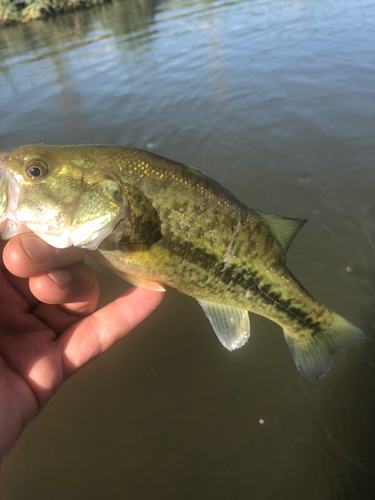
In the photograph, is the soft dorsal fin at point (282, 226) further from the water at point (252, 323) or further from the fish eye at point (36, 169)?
the water at point (252, 323)

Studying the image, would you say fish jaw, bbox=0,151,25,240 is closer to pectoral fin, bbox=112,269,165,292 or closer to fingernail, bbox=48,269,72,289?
fingernail, bbox=48,269,72,289

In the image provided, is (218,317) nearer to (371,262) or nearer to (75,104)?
(371,262)

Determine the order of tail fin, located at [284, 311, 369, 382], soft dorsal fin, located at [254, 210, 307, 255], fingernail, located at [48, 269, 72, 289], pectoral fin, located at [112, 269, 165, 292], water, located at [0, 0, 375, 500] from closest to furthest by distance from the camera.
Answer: fingernail, located at [48, 269, 72, 289] < pectoral fin, located at [112, 269, 165, 292] < soft dorsal fin, located at [254, 210, 307, 255] < tail fin, located at [284, 311, 369, 382] < water, located at [0, 0, 375, 500]

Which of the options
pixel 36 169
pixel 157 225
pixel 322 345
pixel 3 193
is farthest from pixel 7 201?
pixel 322 345

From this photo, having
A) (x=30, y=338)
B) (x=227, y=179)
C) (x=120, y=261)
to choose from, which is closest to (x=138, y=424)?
(x=30, y=338)

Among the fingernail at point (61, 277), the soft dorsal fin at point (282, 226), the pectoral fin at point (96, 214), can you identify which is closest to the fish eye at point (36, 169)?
the pectoral fin at point (96, 214)

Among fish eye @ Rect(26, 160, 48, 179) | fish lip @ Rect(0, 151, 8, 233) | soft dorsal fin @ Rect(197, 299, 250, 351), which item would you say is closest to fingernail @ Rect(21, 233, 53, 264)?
fish lip @ Rect(0, 151, 8, 233)
